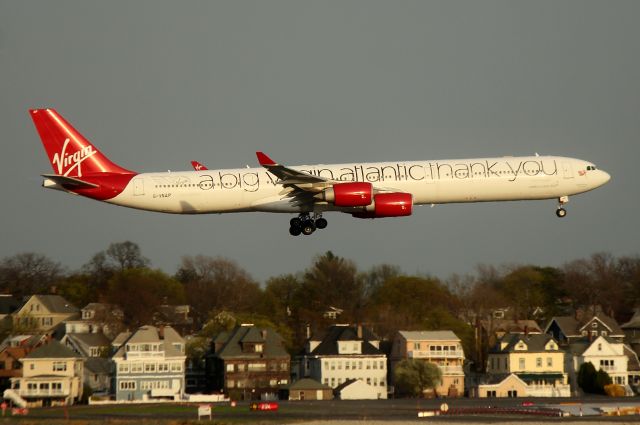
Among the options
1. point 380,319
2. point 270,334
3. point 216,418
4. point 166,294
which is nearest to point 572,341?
point 380,319

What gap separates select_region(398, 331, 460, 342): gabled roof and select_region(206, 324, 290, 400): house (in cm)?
1336

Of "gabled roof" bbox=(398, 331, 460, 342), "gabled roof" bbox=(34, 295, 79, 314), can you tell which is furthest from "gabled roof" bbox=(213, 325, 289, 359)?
"gabled roof" bbox=(34, 295, 79, 314)

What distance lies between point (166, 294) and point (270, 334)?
38.8 m

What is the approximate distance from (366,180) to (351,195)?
2655mm

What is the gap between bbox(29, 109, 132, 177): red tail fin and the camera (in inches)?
3238

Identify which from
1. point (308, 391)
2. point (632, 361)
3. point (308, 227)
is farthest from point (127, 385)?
point (632, 361)

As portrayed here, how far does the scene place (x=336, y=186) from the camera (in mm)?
77875

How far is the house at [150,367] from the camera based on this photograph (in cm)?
11800

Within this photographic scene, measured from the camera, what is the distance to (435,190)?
7912cm

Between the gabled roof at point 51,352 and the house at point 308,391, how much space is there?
20789mm

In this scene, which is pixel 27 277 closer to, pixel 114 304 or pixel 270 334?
pixel 114 304

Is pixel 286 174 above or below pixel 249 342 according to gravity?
above

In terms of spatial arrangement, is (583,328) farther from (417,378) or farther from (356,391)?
(356,391)

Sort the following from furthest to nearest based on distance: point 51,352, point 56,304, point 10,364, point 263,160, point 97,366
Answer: point 56,304
point 97,366
point 10,364
point 51,352
point 263,160
